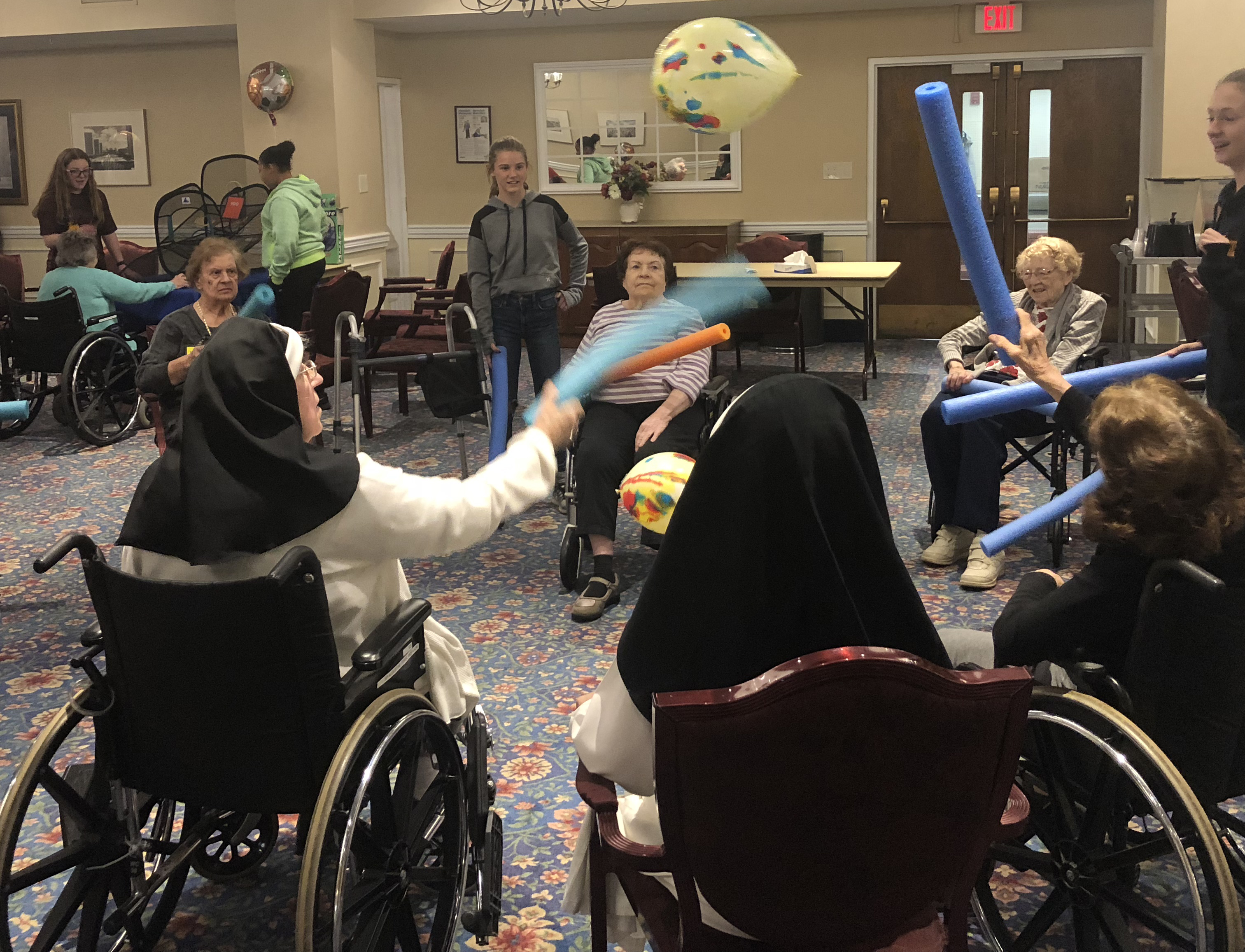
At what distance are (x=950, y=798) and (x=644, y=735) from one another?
407 millimetres

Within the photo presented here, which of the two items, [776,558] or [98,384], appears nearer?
[776,558]

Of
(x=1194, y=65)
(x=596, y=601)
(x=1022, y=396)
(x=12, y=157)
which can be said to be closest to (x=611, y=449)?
(x=596, y=601)

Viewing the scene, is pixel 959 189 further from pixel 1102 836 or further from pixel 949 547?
pixel 949 547

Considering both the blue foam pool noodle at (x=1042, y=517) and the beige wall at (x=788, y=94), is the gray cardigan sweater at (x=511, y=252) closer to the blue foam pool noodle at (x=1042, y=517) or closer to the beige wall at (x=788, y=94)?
the blue foam pool noodle at (x=1042, y=517)

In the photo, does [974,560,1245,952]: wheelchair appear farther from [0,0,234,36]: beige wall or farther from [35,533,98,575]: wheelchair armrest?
[0,0,234,36]: beige wall

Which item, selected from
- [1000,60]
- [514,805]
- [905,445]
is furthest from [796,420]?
[1000,60]

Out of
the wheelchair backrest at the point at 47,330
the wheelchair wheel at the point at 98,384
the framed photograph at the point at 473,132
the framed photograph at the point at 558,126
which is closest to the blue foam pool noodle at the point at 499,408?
the wheelchair wheel at the point at 98,384

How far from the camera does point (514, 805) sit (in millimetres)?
2678

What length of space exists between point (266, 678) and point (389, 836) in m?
0.34

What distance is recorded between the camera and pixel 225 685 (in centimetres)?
172

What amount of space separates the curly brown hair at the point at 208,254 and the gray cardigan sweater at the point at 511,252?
1.24m

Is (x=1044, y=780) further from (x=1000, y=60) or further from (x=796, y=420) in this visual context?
(x=1000, y=60)

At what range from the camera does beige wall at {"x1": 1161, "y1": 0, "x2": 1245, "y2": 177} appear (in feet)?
25.7

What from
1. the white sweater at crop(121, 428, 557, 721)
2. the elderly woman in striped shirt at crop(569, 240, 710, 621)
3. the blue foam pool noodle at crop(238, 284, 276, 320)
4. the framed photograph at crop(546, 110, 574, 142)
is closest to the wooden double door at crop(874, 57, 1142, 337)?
the framed photograph at crop(546, 110, 574, 142)
